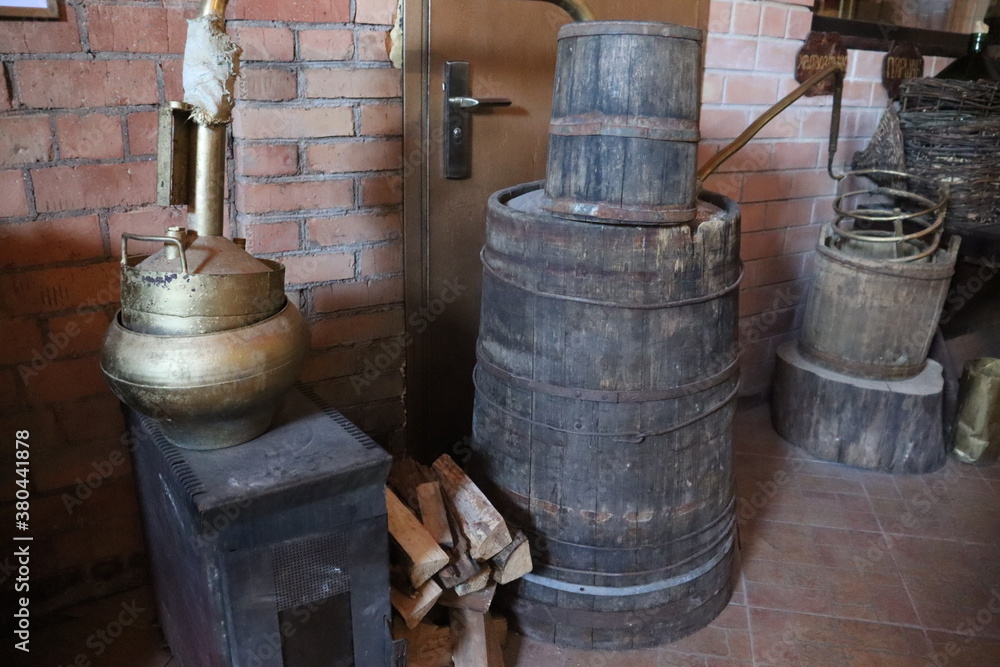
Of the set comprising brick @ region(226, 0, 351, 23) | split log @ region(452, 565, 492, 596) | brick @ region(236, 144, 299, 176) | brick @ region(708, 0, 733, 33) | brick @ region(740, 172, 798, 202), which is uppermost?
brick @ region(708, 0, 733, 33)

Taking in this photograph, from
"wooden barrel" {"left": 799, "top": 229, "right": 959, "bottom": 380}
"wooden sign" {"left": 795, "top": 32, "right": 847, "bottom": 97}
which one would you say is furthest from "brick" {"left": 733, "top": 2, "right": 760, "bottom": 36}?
"wooden barrel" {"left": 799, "top": 229, "right": 959, "bottom": 380}

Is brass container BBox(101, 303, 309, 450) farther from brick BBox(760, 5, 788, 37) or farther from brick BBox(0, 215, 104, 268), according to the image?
brick BBox(760, 5, 788, 37)

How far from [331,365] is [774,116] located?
141 cm

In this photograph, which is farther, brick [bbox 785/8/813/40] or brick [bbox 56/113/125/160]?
brick [bbox 785/8/813/40]

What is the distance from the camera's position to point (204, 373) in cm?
130

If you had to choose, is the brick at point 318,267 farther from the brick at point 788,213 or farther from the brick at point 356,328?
the brick at point 788,213

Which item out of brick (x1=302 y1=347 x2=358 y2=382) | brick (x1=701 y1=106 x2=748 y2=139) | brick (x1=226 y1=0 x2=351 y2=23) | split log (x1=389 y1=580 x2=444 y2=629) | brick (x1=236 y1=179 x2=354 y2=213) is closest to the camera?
split log (x1=389 y1=580 x2=444 y2=629)

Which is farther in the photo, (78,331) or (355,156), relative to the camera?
(355,156)

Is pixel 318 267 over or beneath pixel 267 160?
beneath

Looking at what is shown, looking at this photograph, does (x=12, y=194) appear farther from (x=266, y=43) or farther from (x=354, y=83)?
(x=354, y=83)

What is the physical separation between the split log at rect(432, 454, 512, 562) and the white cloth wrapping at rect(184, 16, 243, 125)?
97 centimetres

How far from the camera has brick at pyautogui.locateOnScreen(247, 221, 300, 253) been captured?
191 cm

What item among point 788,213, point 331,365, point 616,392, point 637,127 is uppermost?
point 637,127

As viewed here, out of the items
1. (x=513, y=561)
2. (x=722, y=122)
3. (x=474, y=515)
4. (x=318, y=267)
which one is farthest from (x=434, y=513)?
(x=722, y=122)
